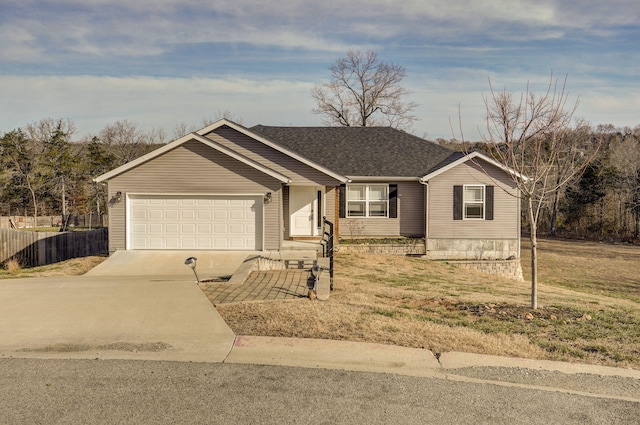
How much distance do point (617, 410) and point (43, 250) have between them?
795 inches

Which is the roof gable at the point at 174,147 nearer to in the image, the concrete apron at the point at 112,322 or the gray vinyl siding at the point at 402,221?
the gray vinyl siding at the point at 402,221

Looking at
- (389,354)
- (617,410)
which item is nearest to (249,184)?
(389,354)

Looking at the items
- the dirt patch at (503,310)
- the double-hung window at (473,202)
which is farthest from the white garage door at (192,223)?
the double-hung window at (473,202)

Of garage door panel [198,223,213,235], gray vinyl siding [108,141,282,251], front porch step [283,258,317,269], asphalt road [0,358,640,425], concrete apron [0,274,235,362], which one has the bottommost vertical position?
asphalt road [0,358,640,425]

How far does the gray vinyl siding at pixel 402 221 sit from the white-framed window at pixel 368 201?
0.28 meters

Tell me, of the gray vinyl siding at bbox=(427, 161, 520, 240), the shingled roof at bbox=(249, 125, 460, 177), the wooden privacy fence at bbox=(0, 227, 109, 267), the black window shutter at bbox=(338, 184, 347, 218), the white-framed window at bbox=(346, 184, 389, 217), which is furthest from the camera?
the shingled roof at bbox=(249, 125, 460, 177)

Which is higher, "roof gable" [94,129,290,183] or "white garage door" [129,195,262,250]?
"roof gable" [94,129,290,183]

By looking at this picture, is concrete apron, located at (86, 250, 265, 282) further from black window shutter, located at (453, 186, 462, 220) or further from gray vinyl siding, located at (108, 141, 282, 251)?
black window shutter, located at (453, 186, 462, 220)

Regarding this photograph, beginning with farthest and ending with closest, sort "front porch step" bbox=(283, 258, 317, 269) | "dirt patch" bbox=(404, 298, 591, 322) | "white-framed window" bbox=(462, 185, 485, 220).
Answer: "white-framed window" bbox=(462, 185, 485, 220), "front porch step" bbox=(283, 258, 317, 269), "dirt patch" bbox=(404, 298, 591, 322)

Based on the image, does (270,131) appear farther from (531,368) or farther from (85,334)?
(531,368)

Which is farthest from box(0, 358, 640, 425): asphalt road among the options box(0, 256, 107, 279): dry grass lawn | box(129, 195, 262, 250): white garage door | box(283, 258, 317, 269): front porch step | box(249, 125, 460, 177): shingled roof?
box(249, 125, 460, 177): shingled roof

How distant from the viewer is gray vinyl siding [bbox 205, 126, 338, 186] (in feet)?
64.7

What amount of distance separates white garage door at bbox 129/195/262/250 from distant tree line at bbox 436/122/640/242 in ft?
84.2

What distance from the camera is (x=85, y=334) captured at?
7.68m
